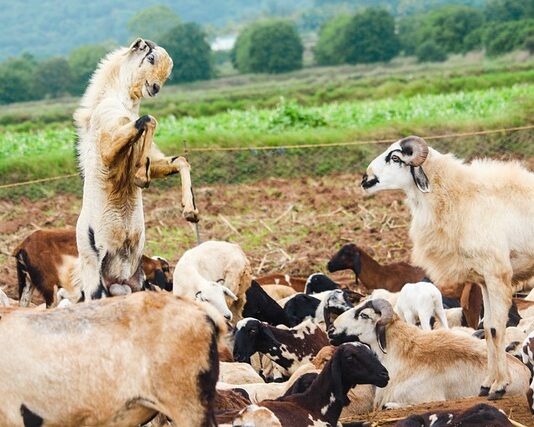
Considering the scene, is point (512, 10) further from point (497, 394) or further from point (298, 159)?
point (497, 394)

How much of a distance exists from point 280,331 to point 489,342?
2.48 meters

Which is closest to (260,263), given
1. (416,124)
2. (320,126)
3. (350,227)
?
(350,227)

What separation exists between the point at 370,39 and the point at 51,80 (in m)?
25.5

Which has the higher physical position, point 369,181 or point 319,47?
point 369,181

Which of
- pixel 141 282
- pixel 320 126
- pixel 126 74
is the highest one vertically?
pixel 126 74

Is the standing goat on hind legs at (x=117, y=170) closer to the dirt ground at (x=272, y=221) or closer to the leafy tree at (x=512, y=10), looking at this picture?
the dirt ground at (x=272, y=221)

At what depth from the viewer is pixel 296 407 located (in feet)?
29.8

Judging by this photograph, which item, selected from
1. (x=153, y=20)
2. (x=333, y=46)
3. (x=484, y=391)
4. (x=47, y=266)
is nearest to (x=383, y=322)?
(x=484, y=391)

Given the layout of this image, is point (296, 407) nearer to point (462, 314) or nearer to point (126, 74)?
point (126, 74)

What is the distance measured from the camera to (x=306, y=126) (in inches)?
1111

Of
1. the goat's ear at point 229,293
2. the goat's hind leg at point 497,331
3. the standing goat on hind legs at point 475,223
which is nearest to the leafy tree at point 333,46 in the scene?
the goat's ear at point 229,293

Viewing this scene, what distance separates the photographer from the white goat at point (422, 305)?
12.5 metres

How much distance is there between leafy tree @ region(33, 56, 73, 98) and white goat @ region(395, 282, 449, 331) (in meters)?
81.8

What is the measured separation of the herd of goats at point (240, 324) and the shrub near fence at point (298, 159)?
8.81 m
